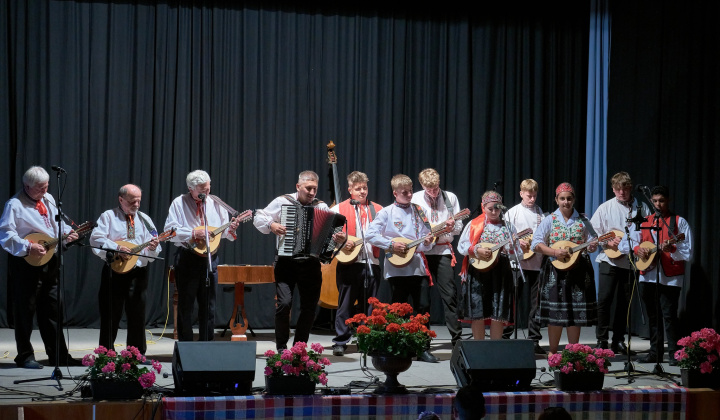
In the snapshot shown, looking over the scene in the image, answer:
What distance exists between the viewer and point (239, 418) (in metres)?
5.42

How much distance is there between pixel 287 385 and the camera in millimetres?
5555

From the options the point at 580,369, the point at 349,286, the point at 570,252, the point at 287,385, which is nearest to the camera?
the point at 287,385

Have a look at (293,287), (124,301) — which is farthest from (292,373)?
(124,301)

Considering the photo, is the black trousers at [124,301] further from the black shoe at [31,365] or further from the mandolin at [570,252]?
the mandolin at [570,252]

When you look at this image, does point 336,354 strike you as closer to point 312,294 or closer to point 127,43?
point 312,294

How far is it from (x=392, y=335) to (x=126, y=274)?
250 cm

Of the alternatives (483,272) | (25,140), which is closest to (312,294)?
(483,272)

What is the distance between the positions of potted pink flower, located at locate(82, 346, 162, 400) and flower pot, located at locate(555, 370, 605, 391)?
277cm

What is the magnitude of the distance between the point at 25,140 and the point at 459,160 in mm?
5129

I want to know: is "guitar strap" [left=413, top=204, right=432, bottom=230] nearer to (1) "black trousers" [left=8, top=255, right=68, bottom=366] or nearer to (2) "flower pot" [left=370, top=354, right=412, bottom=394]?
(2) "flower pot" [left=370, top=354, right=412, bottom=394]

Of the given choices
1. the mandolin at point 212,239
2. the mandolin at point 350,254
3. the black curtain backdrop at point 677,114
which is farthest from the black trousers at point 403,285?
the black curtain backdrop at point 677,114

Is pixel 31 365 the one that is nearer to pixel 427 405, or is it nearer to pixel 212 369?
pixel 212 369

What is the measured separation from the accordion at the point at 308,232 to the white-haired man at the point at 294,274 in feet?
0.17

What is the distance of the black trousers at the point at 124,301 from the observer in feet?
23.0
